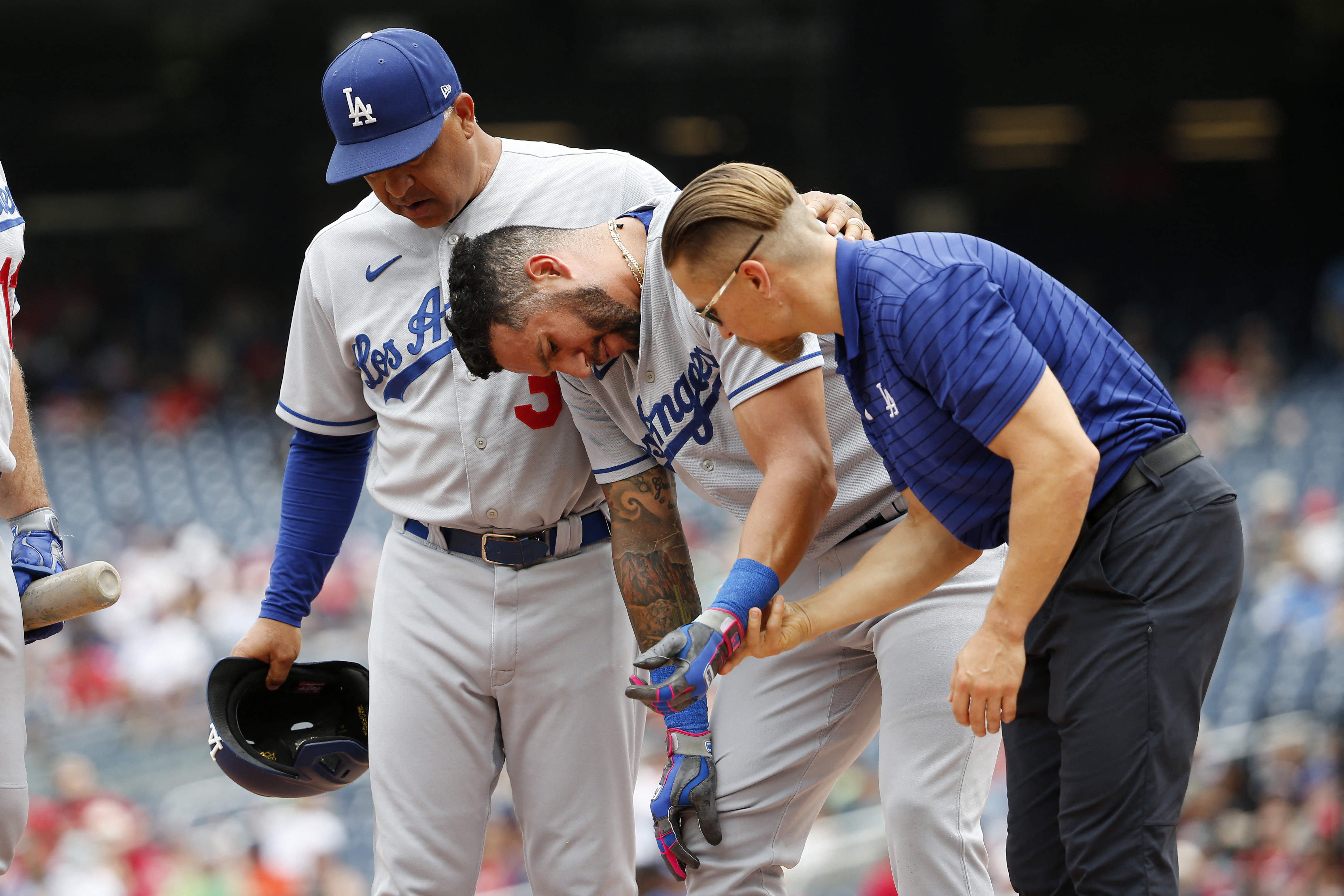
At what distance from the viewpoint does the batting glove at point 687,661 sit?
6.40 ft

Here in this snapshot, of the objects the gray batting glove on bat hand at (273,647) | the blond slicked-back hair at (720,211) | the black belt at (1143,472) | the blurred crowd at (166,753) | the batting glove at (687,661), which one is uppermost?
the blond slicked-back hair at (720,211)

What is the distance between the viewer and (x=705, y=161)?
16469mm

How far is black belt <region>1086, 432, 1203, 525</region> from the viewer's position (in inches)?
79.0

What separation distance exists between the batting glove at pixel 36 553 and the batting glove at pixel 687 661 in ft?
3.75

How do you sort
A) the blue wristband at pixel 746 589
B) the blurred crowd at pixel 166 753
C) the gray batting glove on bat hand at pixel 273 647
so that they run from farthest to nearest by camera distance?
the blurred crowd at pixel 166 753
the gray batting glove on bat hand at pixel 273 647
the blue wristband at pixel 746 589

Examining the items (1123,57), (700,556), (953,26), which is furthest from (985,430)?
(1123,57)

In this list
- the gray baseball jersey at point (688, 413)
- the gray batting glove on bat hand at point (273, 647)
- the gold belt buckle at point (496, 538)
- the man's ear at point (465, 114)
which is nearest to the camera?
the gray baseball jersey at point (688, 413)

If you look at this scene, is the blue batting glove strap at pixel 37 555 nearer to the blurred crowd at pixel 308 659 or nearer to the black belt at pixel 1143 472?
the black belt at pixel 1143 472

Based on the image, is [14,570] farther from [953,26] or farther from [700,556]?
[953,26]

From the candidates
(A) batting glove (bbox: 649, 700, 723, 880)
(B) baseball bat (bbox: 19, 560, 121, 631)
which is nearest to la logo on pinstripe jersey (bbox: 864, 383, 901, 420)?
(A) batting glove (bbox: 649, 700, 723, 880)

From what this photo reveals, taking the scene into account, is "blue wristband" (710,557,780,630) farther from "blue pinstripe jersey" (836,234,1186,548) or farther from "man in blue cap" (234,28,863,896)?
"man in blue cap" (234,28,863,896)

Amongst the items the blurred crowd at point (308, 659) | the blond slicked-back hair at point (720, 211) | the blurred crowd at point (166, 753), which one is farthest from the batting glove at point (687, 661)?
the blurred crowd at point (166, 753)

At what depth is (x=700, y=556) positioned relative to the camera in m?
10.9

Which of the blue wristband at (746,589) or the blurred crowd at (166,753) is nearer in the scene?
the blue wristband at (746,589)
